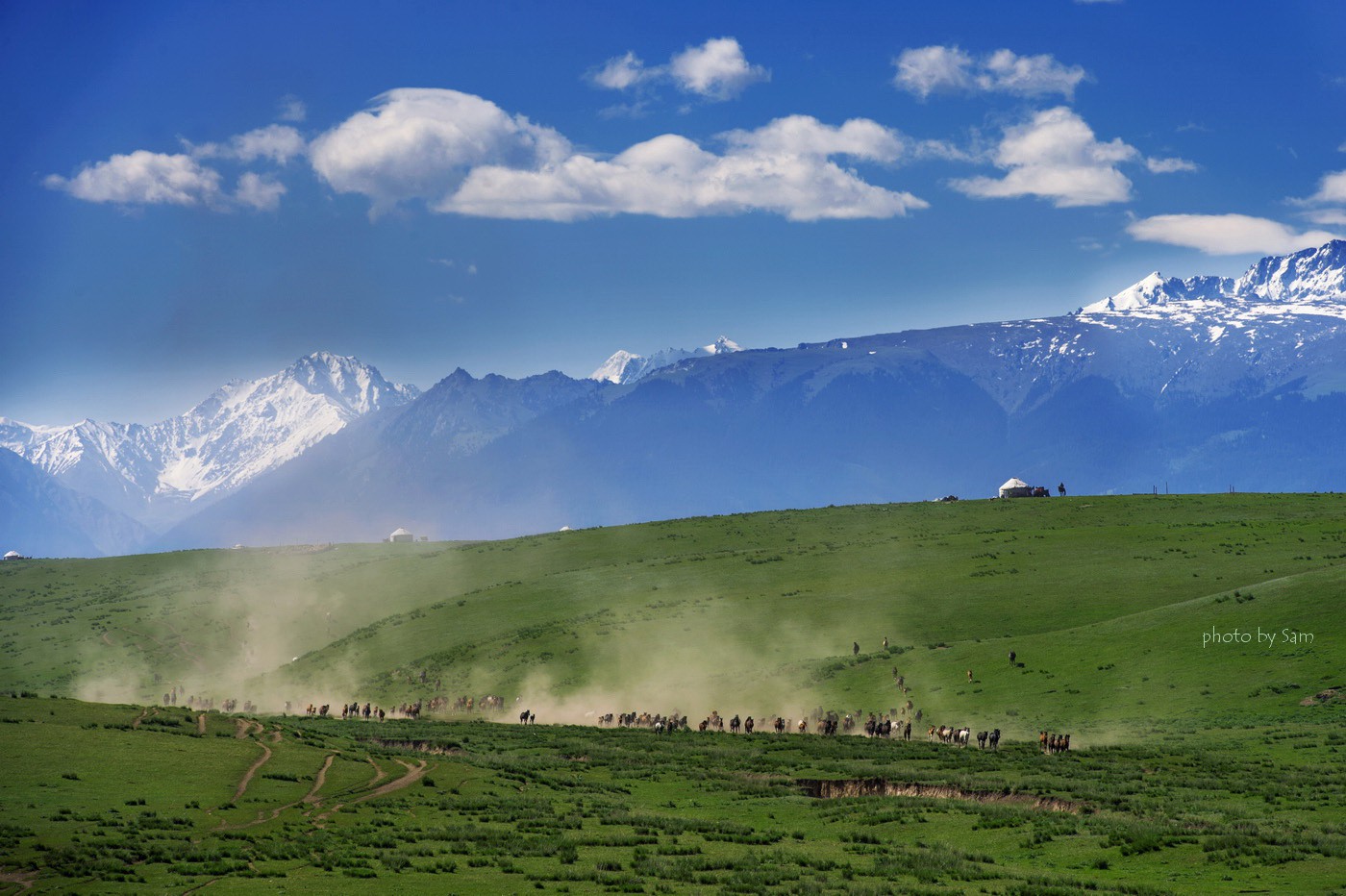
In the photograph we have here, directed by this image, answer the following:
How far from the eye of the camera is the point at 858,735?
79.9m

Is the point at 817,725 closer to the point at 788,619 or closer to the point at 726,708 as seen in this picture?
the point at 726,708

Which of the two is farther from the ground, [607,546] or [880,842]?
[607,546]

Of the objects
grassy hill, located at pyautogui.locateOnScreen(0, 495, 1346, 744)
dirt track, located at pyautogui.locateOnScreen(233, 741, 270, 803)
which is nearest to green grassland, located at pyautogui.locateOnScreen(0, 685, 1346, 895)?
dirt track, located at pyautogui.locateOnScreen(233, 741, 270, 803)

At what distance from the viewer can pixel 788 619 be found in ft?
368

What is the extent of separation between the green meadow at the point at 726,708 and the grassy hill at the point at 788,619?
44 cm

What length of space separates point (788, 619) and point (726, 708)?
769 inches

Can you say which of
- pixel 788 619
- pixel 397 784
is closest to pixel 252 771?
pixel 397 784

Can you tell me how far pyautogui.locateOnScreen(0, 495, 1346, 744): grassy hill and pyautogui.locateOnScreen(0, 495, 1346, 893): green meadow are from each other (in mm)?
438

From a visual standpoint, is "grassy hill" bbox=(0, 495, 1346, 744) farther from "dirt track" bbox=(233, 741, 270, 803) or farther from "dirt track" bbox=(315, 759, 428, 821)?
"dirt track" bbox=(233, 741, 270, 803)

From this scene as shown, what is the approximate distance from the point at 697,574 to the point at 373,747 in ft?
223

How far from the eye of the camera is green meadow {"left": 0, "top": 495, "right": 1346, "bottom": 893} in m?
41.2

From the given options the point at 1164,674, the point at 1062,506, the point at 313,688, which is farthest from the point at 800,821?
the point at 1062,506

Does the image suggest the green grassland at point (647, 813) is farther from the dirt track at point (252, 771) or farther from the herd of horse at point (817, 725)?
the herd of horse at point (817, 725)

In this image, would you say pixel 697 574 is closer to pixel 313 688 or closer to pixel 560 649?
pixel 560 649
